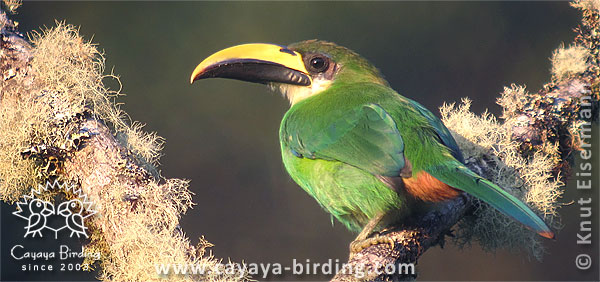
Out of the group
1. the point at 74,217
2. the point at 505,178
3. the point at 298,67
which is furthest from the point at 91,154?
the point at 505,178

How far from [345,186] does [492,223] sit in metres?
0.72

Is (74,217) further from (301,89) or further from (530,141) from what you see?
(530,141)

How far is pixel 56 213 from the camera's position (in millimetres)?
1842

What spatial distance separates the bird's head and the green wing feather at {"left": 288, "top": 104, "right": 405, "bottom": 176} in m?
0.38

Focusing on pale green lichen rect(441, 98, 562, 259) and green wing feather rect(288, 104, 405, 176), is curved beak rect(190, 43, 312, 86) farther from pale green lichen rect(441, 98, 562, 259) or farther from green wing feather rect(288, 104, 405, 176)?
pale green lichen rect(441, 98, 562, 259)

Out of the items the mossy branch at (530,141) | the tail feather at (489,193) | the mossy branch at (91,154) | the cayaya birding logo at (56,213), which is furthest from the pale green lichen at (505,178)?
the cayaya birding logo at (56,213)

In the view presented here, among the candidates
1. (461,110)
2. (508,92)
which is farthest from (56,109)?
(508,92)

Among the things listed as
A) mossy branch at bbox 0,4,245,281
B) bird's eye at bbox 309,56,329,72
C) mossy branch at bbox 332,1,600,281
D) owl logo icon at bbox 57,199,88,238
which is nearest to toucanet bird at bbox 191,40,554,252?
bird's eye at bbox 309,56,329,72

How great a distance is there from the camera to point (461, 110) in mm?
2633

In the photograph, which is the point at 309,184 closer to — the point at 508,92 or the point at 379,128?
the point at 379,128

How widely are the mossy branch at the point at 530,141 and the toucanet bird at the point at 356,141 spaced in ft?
0.78

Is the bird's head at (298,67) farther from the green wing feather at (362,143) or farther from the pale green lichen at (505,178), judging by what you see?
the pale green lichen at (505,178)

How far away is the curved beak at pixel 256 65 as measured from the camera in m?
2.57

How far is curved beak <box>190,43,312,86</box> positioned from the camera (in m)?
2.57
